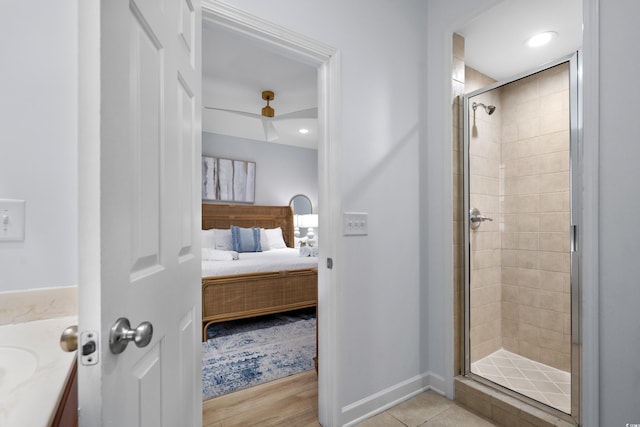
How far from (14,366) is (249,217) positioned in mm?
4545

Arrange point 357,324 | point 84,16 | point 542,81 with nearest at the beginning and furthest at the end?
point 84,16, point 357,324, point 542,81

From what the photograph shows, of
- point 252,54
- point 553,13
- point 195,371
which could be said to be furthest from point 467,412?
point 252,54

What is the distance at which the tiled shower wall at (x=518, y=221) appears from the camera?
208cm

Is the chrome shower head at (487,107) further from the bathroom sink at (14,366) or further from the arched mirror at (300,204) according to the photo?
the arched mirror at (300,204)

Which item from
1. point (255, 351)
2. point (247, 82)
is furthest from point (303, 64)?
point (255, 351)

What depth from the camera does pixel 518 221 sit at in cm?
239

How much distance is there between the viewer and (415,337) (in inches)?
78.0

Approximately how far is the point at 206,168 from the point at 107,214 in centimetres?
464

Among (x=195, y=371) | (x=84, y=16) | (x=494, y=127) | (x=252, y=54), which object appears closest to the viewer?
(x=84, y=16)

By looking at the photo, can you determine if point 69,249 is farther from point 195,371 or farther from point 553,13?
point 553,13

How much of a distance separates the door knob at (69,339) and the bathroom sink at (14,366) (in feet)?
0.49

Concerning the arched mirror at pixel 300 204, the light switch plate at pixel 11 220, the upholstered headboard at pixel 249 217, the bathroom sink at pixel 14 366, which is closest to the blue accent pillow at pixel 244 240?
the upholstered headboard at pixel 249 217

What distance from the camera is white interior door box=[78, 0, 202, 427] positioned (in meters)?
0.52

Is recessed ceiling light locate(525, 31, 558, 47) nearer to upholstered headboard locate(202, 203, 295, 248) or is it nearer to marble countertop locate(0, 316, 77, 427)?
marble countertop locate(0, 316, 77, 427)
